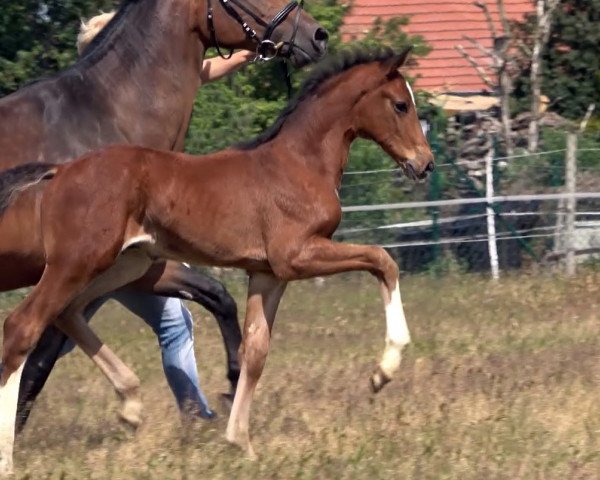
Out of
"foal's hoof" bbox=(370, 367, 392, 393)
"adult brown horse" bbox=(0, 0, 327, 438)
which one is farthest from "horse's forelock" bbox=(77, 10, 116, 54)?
"foal's hoof" bbox=(370, 367, 392, 393)

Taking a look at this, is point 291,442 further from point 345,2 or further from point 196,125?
Result: point 345,2

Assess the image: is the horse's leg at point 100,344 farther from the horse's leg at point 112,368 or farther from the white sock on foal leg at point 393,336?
the white sock on foal leg at point 393,336

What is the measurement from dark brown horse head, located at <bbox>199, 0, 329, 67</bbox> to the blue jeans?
1275 mm

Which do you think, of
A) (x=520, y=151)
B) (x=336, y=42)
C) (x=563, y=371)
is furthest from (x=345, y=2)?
(x=563, y=371)

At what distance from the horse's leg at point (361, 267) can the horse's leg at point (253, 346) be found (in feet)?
0.82

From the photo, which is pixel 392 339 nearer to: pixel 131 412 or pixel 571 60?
pixel 131 412

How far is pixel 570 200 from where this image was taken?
1430 centimetres

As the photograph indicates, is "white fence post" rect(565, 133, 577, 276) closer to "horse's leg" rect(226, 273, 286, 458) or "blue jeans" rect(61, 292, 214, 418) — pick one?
"blue jeans" rect(61, 292, 214, 418)

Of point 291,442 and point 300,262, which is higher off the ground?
point 300,262

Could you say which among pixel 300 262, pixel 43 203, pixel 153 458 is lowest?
pixel 153 458

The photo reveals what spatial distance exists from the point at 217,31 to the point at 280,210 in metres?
1.23

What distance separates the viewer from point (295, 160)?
20.2ft

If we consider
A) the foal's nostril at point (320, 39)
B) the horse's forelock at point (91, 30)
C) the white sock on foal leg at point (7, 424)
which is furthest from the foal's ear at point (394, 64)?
the white sock on foal leg at point (7, 424)

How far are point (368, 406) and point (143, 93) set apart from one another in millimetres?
1827
